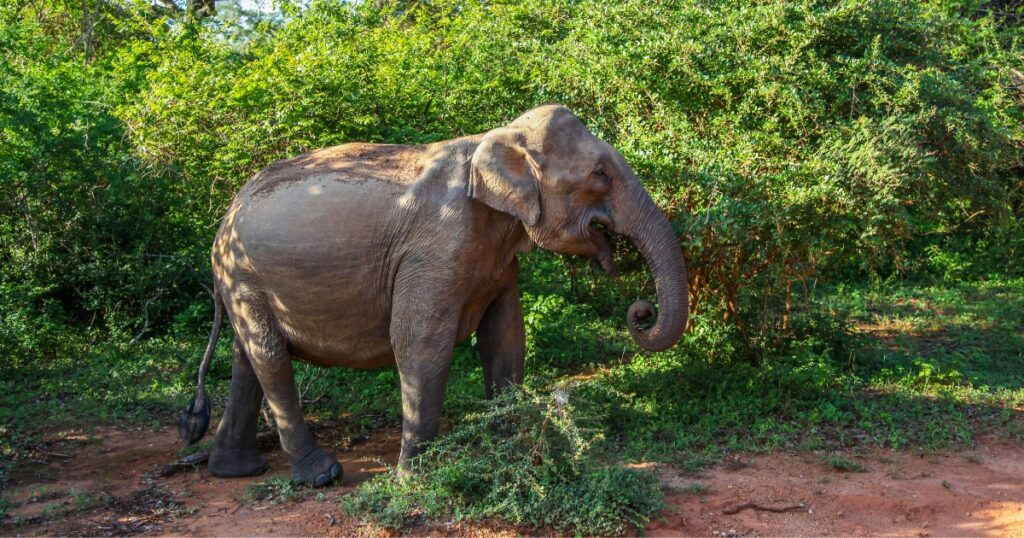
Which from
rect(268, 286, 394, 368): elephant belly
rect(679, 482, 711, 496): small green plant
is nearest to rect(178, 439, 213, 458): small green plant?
rect(268, 286, 394, 368): elephant belly

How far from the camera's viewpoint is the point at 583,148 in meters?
6.19

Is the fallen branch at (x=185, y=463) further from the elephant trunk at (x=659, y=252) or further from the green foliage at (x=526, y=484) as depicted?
the elephant trunk at (x=659, y=252)

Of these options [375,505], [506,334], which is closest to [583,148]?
[506,334]

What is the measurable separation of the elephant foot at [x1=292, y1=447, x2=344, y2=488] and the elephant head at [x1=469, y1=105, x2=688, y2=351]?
7.46 ft

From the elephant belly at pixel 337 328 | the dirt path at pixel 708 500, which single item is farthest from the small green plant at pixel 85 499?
the elephant belly at pixel 337 328

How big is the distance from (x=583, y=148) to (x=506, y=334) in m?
1.59

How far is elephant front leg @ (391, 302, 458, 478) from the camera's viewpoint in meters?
6.21

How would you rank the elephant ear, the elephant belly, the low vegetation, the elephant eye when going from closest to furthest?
the elephant ear
the elephant eye
the elephant belly
the low vegetation

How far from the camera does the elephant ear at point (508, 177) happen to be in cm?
607

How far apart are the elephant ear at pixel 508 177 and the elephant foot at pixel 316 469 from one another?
2.27m

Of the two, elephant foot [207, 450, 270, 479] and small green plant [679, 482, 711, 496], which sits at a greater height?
elephant foot [207, 450, 270, 479]

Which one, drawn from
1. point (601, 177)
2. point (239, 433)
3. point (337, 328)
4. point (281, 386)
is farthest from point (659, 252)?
point (239, 433)

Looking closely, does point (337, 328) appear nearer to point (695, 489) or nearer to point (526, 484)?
point (526, 484)

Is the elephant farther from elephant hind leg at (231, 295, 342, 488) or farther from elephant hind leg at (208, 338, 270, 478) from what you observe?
elephant hind leg at (208, 338, 270, 478)
